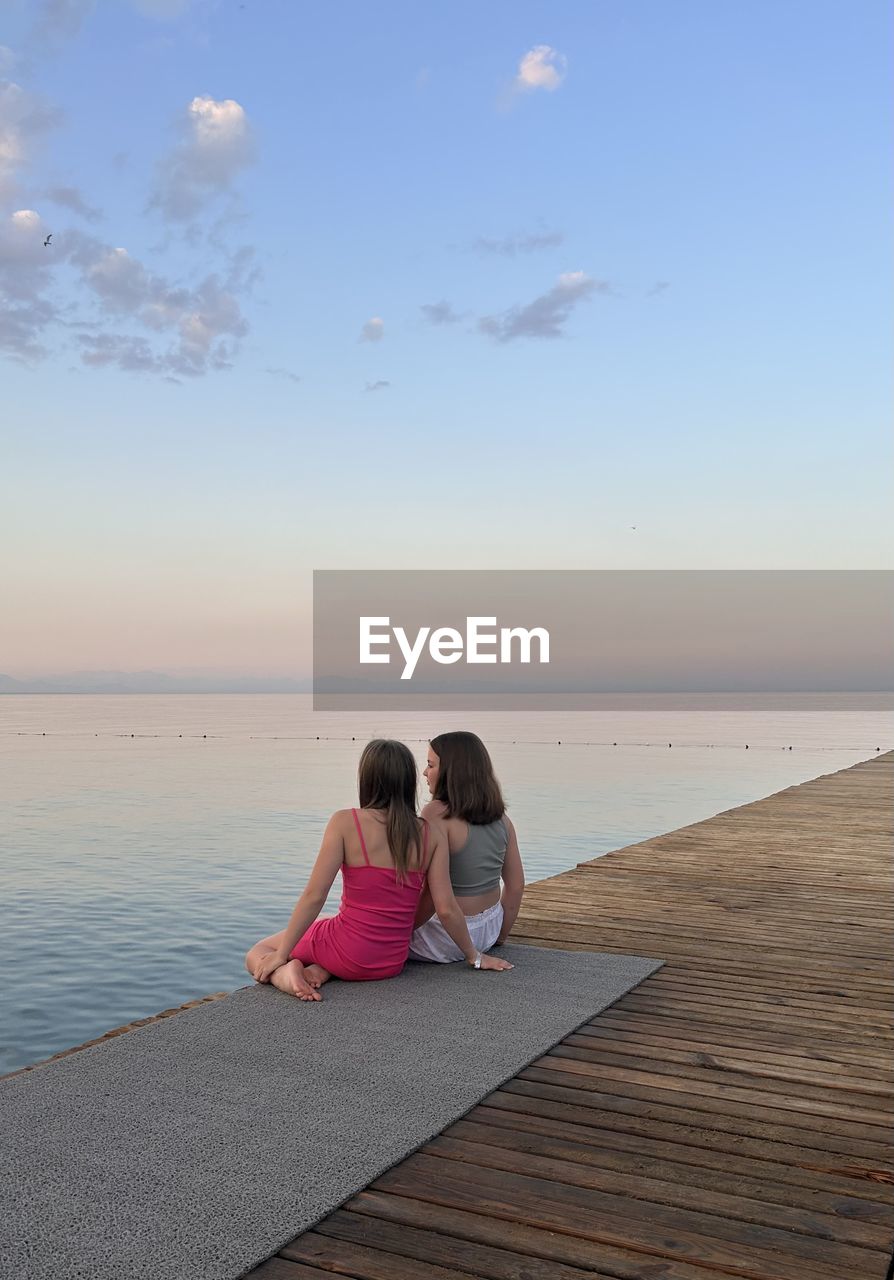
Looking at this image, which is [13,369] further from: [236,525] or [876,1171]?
[876,1171]

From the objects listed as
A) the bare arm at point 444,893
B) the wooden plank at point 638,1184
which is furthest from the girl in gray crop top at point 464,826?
the wooden plank at point 638,1184

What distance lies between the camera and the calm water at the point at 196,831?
9.99 metres

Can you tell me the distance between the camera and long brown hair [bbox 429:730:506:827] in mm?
5105

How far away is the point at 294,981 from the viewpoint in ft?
15.1

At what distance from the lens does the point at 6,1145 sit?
2973 mm

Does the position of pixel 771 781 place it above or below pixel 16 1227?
below

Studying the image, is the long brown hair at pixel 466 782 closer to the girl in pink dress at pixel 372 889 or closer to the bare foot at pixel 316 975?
the girl in pink dress at pixel 372 889

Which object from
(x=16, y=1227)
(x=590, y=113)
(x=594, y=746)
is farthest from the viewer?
(x=594, y=746)

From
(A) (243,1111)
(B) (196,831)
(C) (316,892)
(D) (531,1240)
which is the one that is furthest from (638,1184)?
(B) (196,831)

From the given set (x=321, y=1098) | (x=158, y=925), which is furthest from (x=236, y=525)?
(x=321, y=1098)

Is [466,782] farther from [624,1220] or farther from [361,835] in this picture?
[624,1220]

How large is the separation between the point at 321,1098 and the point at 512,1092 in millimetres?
647

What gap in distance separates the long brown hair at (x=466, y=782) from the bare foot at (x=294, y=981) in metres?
1.03

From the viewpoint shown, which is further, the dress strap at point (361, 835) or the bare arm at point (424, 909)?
the bare arm at point (424, 909)
